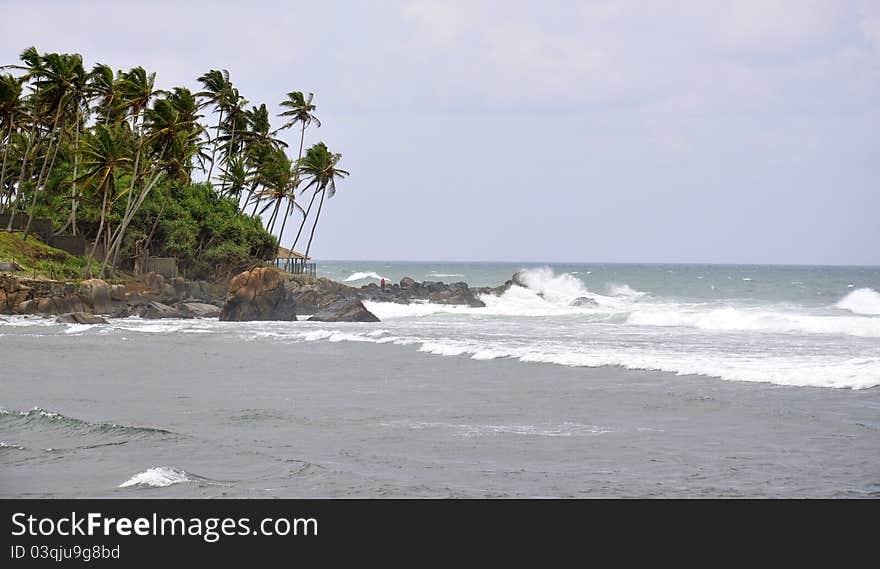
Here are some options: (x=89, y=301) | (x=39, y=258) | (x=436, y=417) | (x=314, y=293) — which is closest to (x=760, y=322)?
(x=314, y=293)

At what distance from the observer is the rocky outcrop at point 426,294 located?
5650cm

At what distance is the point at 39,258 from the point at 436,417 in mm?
38474

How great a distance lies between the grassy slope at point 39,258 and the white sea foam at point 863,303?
140 ft

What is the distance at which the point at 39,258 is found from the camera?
155 feet

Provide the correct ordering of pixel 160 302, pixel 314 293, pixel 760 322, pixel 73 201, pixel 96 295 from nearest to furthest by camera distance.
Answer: pixel 760 322, pixel 96 295, pixel 160 302, pixel 314 293, pixel 73 201

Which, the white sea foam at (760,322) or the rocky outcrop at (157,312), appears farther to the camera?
the rocky outcrop at (157,312)

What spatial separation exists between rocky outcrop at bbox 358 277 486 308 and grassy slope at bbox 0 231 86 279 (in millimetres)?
15657

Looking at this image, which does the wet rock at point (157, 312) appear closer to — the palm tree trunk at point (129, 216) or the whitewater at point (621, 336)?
the whitewater at point (621, 336)

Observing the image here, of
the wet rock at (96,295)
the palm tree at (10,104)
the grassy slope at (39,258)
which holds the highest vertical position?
the palm tree at (10,104)

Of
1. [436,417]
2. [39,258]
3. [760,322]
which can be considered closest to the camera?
[436,417]

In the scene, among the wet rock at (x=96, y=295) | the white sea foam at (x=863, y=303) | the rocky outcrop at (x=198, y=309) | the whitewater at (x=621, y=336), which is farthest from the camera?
the white sea foam at (x=863, y=303)

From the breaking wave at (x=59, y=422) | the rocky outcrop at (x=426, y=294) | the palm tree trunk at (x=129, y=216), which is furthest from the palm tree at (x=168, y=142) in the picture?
the breaking wave at (x=59, y=422)

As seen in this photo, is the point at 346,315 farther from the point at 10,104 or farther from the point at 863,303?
the point at 863,303
